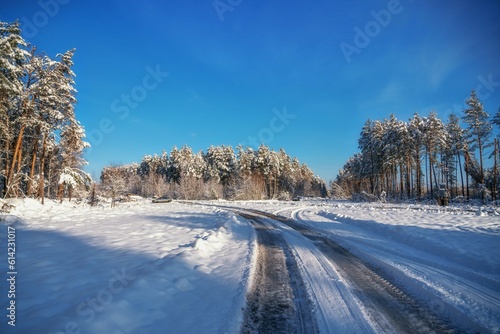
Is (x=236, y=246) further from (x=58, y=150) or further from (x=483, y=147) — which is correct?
(x=483, y=147)

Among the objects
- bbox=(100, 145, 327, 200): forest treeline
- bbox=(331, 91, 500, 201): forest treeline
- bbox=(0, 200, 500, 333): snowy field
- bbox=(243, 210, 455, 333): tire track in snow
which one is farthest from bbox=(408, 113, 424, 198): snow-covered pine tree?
bbox=(243, 210, 455, 333): tire track in snow

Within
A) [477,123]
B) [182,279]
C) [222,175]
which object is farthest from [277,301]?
[222,175]

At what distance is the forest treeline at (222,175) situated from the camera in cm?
5722

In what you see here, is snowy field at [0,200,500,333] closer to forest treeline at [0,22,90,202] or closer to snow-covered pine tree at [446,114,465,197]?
forest treeline at [0,22,90,202]

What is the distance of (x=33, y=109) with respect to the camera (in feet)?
70.6

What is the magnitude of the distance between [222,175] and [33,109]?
46.7 meters

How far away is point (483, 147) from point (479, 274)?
126ft

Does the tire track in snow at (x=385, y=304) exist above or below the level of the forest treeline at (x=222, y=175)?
below

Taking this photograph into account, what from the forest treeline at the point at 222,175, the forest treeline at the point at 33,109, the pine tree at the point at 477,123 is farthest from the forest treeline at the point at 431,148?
the forest treeline at the point at 33,109

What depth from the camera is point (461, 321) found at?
12.5 ft

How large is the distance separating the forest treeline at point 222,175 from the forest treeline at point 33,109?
1841 cm

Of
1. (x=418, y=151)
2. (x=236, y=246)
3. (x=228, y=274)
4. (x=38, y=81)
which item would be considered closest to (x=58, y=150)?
(x=38, y=81)

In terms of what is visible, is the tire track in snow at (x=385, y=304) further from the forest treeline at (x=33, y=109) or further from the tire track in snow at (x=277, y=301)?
the forest treeline at (x=33, y=109)

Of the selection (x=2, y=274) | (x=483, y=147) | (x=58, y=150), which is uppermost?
(x=483, y=147)
